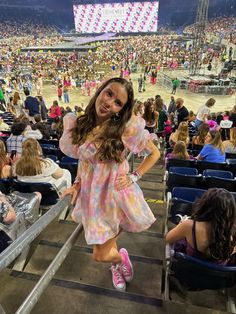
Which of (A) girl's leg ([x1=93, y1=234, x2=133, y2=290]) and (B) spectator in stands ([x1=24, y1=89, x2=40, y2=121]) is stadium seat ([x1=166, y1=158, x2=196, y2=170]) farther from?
(B) spectator in stands ([x1=24, y1=89, x2=40, y2=121])

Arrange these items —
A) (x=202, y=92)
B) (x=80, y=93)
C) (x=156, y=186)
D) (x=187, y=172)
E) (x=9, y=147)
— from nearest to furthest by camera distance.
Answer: (x=187, y=172)
(x=9, y=147)
(x=156, y=186)
(x=202, y=92)
(x=80, y=93)

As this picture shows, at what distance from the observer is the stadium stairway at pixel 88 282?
5.61ft

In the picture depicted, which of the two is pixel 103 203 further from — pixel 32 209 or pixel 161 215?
pixel 161 215

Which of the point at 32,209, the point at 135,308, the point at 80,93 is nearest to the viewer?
the point at 135,308

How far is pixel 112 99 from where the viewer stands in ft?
5.65

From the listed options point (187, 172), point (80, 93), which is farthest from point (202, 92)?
point (187, 172)

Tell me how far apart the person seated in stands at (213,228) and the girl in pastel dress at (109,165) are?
33cm

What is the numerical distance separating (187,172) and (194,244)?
2.06 m

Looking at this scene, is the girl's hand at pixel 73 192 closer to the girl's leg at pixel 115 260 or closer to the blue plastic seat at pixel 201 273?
the girl's leg at pixel 115 260

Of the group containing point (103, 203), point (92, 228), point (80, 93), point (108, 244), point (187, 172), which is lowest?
point (80, 93)

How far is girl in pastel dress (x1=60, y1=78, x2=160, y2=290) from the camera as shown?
67.8 inches

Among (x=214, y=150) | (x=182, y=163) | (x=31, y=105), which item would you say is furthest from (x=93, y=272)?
(x=31, y=105)

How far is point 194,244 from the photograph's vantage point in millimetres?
1816

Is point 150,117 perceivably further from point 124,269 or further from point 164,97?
point 164,97
